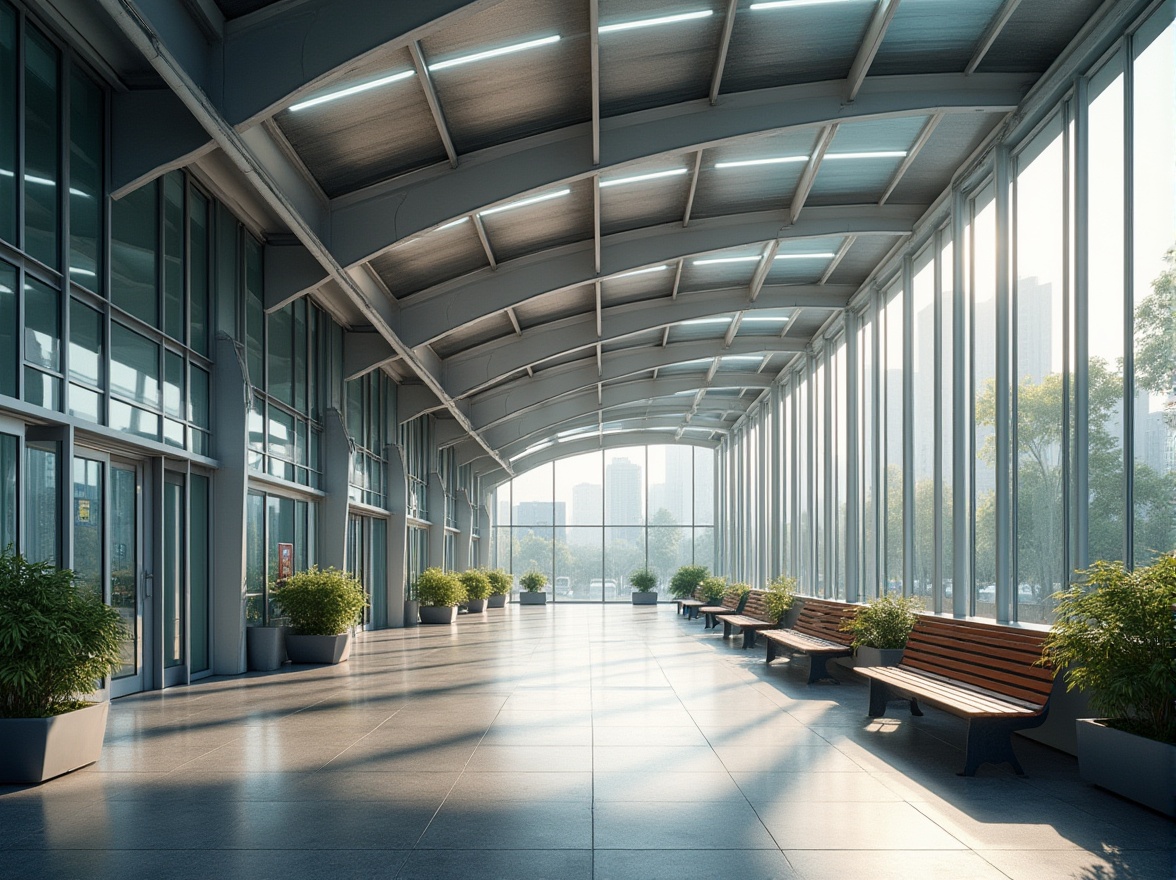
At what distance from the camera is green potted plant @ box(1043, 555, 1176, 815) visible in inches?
241

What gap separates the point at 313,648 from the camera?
572 inches

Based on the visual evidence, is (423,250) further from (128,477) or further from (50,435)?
(50,435)

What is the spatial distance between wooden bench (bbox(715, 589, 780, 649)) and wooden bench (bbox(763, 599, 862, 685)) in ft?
4.37

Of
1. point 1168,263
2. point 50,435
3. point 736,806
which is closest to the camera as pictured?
point 736,806

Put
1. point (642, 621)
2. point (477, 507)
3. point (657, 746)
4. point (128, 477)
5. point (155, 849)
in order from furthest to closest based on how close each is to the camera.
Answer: point (477, 507), point (642, 621), point (128, 477), point (657, 746), point (155, 849)

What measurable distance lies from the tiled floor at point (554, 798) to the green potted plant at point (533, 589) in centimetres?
2872

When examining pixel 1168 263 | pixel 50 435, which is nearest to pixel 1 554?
pixel 50 435

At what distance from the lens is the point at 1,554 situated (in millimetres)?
7152

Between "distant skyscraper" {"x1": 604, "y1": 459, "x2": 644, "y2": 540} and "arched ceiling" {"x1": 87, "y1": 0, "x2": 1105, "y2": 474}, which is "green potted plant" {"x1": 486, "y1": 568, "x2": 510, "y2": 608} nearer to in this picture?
"distant skyscraper" {"x1": 604, "y1": 459, "x2": 644, "y2": 540}

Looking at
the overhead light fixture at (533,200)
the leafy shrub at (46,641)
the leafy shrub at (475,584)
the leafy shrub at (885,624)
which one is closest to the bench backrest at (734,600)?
the leafy shrub at (475,584)

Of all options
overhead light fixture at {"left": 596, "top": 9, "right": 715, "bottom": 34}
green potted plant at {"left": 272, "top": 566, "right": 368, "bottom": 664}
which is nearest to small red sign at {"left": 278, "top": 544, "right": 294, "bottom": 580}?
green potted plant at {"left": 272, "top": 566, "right": 368, "bottom": 664}

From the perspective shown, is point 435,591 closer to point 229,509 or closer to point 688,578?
point 229,509

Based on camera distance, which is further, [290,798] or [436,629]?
[436,629]

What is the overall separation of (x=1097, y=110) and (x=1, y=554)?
9.22 m
